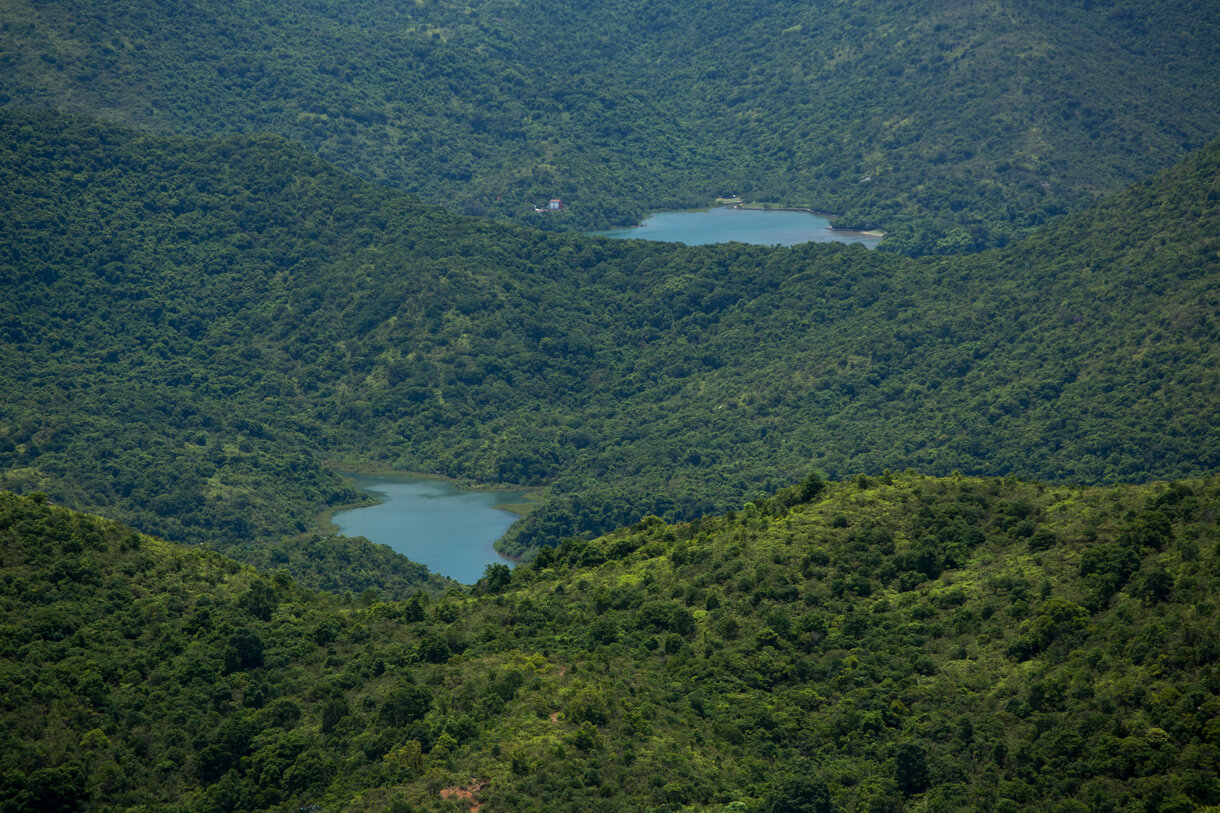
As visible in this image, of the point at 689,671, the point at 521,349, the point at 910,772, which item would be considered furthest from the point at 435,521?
the point at 910,772

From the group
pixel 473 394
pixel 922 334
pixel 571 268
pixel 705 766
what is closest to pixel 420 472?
pixel 473 394

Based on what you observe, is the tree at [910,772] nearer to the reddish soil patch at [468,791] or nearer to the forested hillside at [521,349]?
the reddish soil patch at [468,791]

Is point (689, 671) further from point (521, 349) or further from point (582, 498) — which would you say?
point (521, 349)

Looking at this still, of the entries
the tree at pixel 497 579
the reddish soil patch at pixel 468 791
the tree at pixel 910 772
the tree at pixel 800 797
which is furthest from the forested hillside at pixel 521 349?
the tree at pixel 800 797

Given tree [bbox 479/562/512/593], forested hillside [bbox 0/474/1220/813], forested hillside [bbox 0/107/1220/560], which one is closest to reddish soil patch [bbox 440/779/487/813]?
forested hillside [bbox 0/474/1220/813]

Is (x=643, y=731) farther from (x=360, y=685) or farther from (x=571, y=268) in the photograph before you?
(x=571, y=268)
